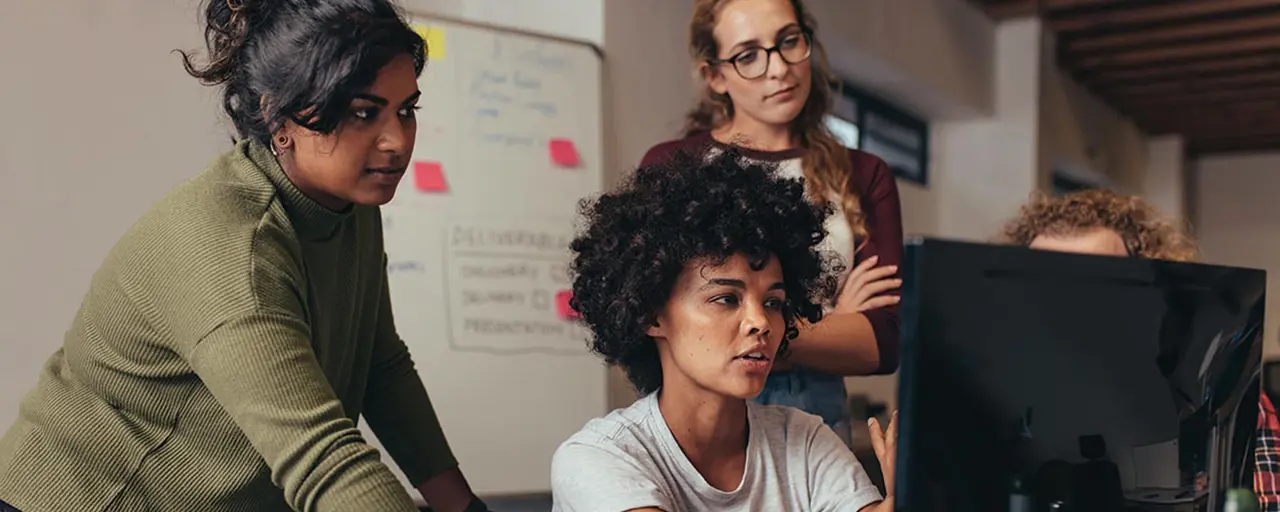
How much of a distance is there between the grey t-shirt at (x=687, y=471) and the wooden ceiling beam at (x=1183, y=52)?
5421mm

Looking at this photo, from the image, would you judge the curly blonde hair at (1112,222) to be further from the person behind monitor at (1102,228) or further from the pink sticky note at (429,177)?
the pink sticky note at (429,177)

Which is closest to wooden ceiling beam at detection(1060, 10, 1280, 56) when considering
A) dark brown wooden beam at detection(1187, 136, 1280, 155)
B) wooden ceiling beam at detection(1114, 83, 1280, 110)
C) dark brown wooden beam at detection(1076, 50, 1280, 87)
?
dark brown wooden beam at detection(1076, 50, 1280, 87)

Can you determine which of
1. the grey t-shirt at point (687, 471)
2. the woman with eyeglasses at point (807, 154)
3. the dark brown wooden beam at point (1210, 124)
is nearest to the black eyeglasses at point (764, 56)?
the woman with eyeglasses at point (807, 154)

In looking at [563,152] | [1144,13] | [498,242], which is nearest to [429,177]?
[498,242]

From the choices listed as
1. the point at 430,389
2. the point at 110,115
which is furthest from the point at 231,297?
the point at 430,389

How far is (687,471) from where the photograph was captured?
1.13 m

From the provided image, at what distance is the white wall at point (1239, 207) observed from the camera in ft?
28.6

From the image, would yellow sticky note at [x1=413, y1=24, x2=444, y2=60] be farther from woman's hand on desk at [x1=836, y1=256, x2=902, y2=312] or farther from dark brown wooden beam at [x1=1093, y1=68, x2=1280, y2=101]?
dark brown wooden beam at [x1=1093, y1=68, x2=1280, y2=101]

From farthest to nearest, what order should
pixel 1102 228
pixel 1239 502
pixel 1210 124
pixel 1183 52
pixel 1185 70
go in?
pixel 1210 124
pixel 1185 70
pixel 1183 52
pixel 1102 228
pixel 1239 502

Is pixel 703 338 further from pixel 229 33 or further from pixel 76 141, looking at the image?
pixel 76 141

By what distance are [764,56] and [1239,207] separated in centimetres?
874

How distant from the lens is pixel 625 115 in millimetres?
2809

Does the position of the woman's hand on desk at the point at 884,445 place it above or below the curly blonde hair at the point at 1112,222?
below

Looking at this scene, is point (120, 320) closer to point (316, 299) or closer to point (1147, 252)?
point (316, 299)
